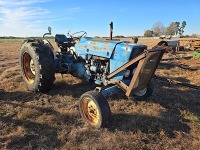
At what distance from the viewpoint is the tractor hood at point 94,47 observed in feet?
18.6

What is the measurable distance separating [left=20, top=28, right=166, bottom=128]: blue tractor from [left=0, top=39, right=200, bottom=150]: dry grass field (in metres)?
0.33

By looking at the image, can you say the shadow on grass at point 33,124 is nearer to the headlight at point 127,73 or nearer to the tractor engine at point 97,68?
the tractor engine at point 97,68

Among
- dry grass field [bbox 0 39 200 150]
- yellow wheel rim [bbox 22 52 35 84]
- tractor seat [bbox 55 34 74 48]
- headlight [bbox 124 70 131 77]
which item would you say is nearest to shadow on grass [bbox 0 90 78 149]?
dry grass field [bbox 0 39 200 150]

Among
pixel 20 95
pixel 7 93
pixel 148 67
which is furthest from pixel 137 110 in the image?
pixel 7 93

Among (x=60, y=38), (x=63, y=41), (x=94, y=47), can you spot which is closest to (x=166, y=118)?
(x=94, y=47)

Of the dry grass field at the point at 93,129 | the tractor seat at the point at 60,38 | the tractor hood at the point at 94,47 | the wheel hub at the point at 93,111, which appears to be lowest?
the dry grass field at the point at 93,129

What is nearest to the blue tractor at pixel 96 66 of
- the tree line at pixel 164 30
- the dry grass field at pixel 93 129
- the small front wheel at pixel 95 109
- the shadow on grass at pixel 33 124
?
the small front wheel at pixel 95 109

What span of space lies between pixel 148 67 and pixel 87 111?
1556 mm

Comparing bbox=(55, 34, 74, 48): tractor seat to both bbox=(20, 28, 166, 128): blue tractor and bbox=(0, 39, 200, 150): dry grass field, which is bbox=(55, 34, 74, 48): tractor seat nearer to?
bbox=(20, 28, 166, 128): blue tractor

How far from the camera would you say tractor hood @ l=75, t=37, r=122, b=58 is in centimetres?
567

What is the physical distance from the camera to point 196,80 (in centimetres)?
870

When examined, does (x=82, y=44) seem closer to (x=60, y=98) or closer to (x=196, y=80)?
(x=60, y=98)

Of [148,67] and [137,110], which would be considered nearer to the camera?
[148,67]

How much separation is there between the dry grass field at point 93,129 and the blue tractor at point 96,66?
0.33m
